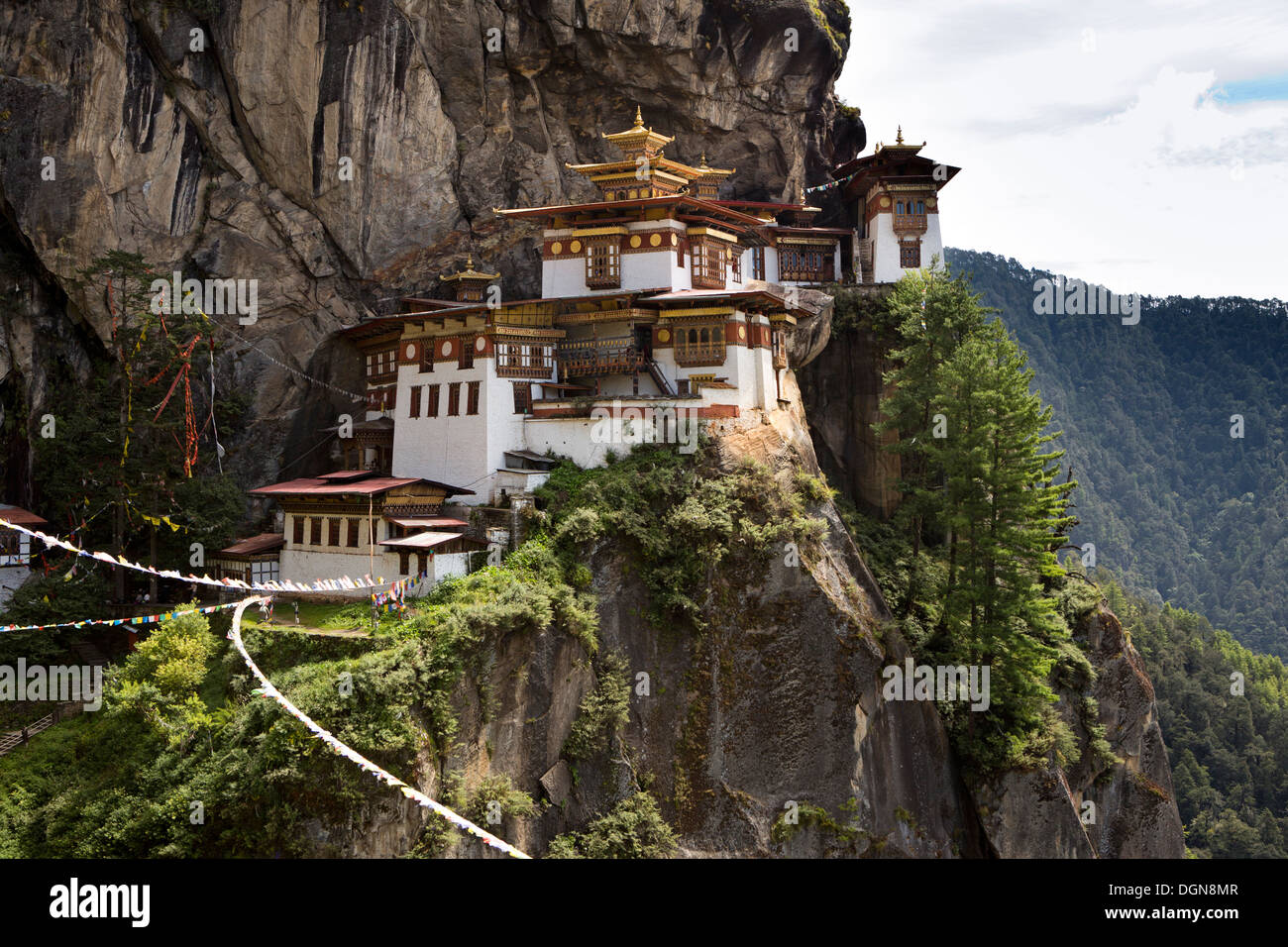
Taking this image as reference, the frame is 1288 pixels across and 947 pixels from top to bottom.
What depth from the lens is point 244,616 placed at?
114 ft

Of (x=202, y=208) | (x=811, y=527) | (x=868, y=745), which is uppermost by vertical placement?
(x=202, y=208)

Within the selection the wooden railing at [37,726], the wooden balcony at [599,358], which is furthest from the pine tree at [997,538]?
the wooden railing at [37,726]

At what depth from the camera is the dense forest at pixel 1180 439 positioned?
12800cm

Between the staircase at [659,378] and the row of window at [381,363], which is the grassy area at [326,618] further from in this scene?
the staircase at [659,378]

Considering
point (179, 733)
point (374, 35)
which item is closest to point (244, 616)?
point (179, 733)

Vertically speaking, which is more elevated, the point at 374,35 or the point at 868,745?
the point at 374,35

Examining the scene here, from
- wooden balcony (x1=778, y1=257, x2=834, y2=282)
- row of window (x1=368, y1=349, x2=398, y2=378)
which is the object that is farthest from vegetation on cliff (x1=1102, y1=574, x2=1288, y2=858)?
row of window (x1=368, y1=349, x2=398, y2=378)

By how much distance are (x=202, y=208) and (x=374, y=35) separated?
10.2m

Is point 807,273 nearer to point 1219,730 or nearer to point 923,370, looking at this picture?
point 923,370

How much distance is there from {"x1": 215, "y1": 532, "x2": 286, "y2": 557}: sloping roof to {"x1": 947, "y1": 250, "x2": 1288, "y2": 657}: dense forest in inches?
4348

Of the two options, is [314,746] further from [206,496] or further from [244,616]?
[206,496]

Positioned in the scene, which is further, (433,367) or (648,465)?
(433,367)

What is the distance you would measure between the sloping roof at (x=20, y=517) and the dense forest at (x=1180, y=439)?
117 m

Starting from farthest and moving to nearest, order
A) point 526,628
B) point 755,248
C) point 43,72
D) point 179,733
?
point 755,248
point 43,72
point 526,628
point 179,733
